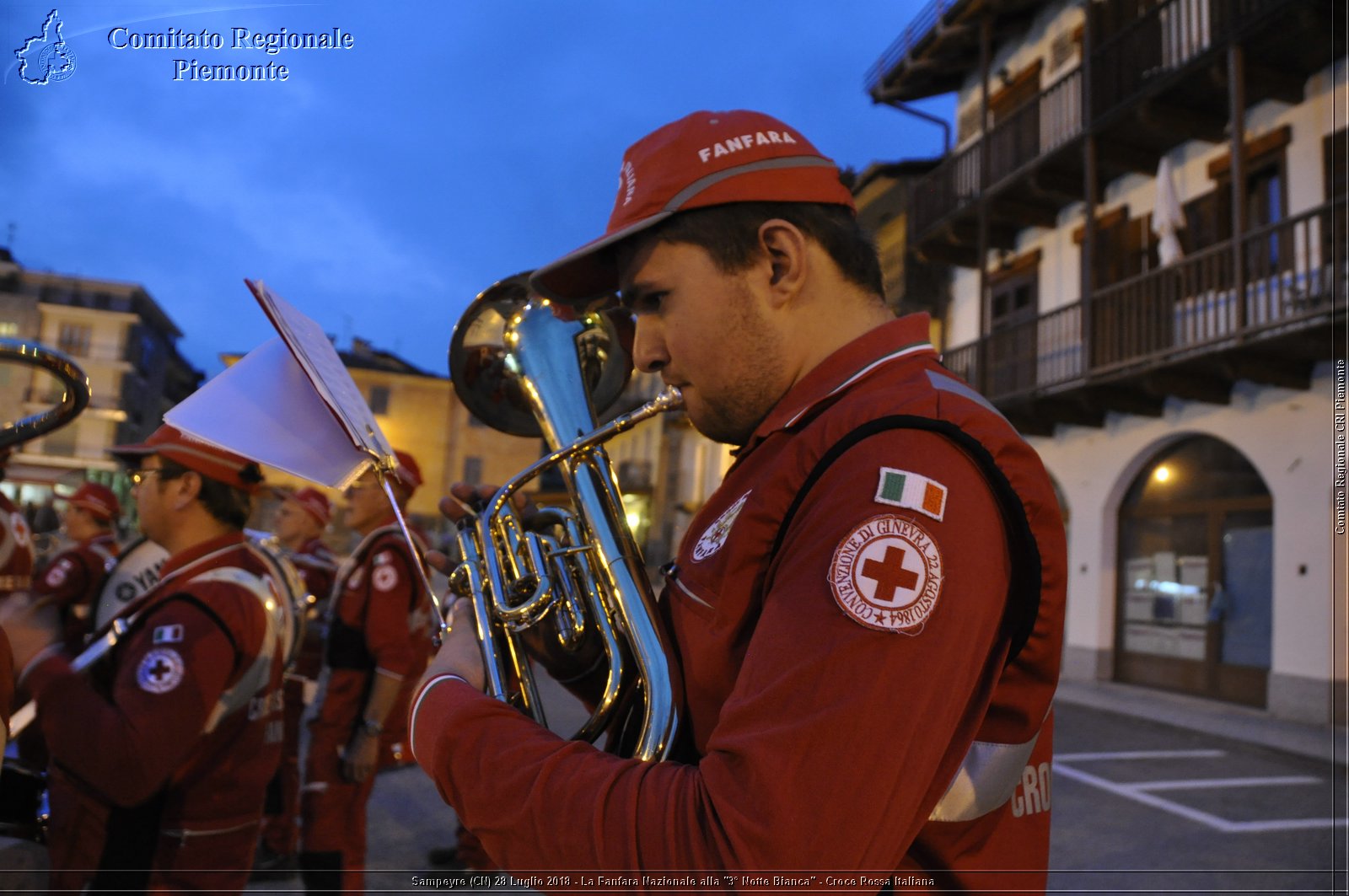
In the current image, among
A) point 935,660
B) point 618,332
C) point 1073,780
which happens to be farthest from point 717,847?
point 1073,780

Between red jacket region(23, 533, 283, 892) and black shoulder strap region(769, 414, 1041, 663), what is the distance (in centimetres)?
205

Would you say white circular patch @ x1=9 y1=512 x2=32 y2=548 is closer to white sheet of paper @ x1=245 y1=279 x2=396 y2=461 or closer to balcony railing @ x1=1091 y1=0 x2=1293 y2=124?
white sheet of paper @ x1=245 y1=279 x2=396 y2=461

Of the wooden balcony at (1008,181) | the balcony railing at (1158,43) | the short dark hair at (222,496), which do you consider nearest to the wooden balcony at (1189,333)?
the wooden balcony at (1008,181)

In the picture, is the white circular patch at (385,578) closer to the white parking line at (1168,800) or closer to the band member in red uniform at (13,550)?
the band member in red uniform at (13,550)

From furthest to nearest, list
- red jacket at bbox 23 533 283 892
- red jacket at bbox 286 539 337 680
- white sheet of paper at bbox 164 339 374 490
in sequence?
1. red jacket at bbox 286 539 337 680
2. red jacket at bbox 23 533 283 892
3. white sheet of paper at bbox 164 339 374 490

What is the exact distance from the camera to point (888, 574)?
0.83 m

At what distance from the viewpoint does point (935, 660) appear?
809mm

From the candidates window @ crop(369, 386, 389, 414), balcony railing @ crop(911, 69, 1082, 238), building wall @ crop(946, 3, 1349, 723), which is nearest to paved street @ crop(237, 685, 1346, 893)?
building wall @ crop(946, 3, 1349, 723)

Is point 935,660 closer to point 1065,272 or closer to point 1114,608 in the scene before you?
point 1114,608

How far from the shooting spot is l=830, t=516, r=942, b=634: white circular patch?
81cm

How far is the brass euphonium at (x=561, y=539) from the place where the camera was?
123 cm

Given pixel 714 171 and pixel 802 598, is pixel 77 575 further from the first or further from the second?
pixel 802 598

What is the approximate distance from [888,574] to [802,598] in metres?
0.09

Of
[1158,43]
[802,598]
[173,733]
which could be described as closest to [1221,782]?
[173,733]
